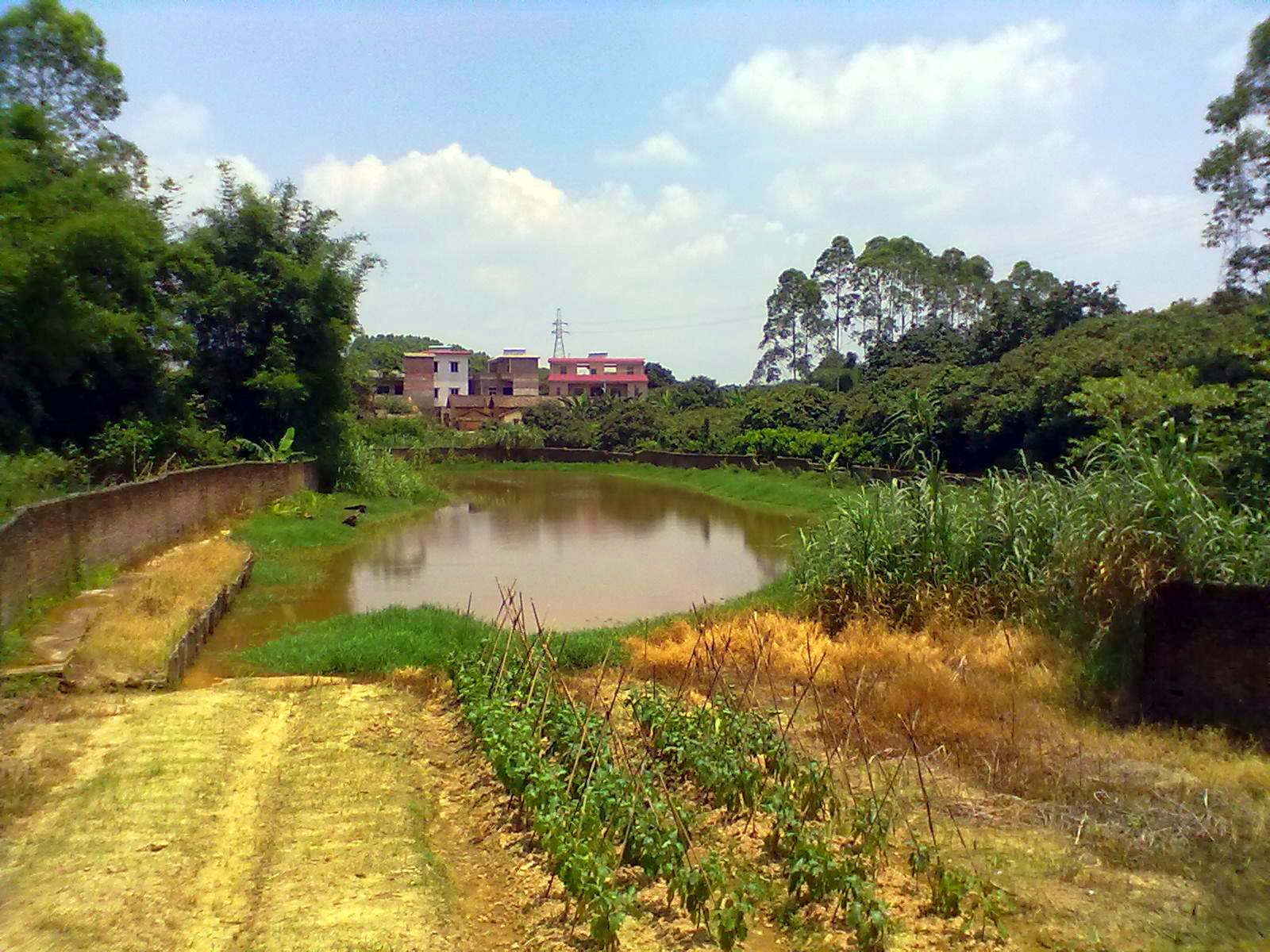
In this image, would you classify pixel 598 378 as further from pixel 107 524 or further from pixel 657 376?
pixel 107 524

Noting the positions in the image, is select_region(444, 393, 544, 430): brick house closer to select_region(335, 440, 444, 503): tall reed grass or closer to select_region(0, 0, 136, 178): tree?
select_region(335, 440, 444, 503): tall reed grass

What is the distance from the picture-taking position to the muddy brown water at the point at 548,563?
13.4 m

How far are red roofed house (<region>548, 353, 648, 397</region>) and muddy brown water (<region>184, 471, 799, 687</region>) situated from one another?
38.6 m

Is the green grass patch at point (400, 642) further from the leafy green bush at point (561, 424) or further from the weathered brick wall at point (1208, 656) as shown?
the leafy green bush at point (561, 424)

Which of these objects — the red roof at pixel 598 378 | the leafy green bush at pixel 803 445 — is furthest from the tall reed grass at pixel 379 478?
the red roof at pixel 598 378

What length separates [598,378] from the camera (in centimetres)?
7350

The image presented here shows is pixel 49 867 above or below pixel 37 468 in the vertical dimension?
below

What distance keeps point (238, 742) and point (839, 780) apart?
172 inches

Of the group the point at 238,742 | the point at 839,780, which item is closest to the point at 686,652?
the point at 839,780

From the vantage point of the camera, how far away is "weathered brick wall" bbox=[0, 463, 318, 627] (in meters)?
9.35

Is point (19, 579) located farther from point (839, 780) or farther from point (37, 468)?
point (839, 780)

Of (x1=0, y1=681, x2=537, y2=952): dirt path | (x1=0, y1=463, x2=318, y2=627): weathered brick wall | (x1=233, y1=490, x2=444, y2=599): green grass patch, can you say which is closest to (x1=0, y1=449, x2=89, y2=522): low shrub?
Result: (x1=0, y1=463, x2=318, y2=627): weathered brick wall

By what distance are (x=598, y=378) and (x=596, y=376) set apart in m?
0.62

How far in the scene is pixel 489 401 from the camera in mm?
57750
